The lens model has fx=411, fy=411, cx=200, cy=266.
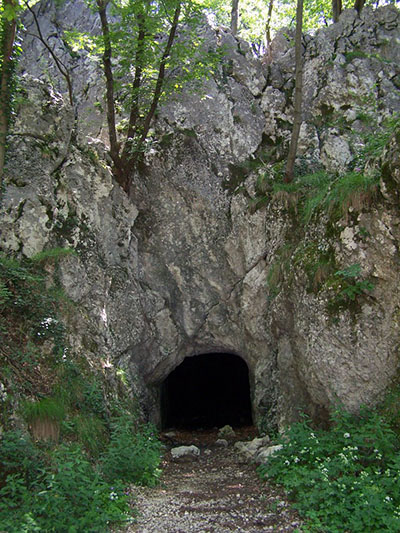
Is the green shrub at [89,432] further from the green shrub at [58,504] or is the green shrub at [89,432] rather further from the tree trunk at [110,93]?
the tree trunk at [110,93]

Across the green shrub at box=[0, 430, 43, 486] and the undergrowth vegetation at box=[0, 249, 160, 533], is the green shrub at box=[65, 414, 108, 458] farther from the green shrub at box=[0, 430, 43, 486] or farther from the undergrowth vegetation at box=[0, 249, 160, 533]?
the green shrub at box=[0, 430, 43, 486]

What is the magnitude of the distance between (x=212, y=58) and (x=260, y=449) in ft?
26.5

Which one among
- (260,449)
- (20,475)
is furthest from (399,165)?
(20,475)

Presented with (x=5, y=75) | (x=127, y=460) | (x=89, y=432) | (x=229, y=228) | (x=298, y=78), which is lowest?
(x=127, y=460)

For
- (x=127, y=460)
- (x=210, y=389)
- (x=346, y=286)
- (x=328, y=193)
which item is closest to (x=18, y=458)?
(x=127, y=460)

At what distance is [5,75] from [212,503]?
273 inches

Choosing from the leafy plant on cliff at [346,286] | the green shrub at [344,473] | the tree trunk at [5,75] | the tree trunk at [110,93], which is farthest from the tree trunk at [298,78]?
the green shrub at [344,473]

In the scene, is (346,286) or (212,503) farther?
(346,286)

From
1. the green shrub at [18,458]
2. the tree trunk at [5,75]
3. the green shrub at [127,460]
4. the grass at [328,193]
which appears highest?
the tree trunk at [5,75]

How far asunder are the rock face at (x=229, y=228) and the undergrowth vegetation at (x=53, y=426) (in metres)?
0.59

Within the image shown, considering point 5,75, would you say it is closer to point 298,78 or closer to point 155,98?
point 155,98

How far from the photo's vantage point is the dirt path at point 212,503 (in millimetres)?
4723

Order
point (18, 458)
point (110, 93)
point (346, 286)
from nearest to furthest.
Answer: point (18, 458), point (346, 286), point (110, 93)

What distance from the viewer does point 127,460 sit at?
583cm
